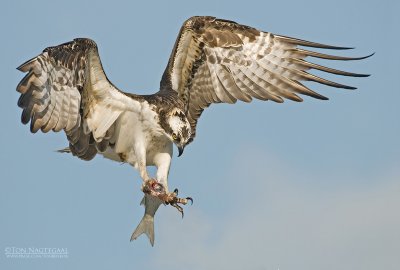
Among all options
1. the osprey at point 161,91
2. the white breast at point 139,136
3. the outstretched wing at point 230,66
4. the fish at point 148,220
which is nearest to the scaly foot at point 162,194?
the osprey at point 161,91

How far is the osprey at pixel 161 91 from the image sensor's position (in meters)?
13.5

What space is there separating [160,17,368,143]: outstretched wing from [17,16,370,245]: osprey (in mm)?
15

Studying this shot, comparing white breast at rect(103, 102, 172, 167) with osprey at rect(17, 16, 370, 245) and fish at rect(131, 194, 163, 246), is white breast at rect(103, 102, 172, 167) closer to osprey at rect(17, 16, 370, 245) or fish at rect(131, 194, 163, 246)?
osprey at rect(17, 16, 370, 245)

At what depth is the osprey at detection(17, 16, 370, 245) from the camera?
1347 cm

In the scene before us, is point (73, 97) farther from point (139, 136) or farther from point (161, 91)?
point (161, 91)

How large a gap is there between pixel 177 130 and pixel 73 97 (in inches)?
60.7

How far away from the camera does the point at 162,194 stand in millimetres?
13453

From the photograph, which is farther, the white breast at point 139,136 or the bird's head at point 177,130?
the white breast at point 139,136

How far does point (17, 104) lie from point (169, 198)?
2.42 m

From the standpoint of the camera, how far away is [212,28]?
1513cm

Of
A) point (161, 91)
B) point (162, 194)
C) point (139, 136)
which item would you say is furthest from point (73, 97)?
point (162, 194)

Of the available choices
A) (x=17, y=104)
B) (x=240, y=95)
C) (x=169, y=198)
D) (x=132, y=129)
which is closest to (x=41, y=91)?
(x=17, y=104)

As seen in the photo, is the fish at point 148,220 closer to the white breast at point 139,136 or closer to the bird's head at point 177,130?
the white breast at point 139,136

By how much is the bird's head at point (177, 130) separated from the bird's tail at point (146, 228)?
4.95 feet
